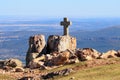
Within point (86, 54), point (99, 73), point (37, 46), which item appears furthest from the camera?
point (37, 46)

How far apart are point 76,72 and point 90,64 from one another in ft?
14.2

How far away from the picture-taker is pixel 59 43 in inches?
2383

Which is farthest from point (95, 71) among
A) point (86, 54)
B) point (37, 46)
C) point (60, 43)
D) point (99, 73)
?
point (37, 46)

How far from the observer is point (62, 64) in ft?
176

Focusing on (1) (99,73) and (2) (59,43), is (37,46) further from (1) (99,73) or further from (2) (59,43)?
(1) (99,73)

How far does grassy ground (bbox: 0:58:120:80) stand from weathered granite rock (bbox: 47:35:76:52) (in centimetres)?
1075

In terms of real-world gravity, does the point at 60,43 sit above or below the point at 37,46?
above

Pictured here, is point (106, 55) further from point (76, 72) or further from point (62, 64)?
point (76, 72)

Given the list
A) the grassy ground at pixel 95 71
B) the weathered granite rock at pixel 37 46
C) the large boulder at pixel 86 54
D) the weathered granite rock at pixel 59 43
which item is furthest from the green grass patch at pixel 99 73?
the weathered granite rock at pixel 37 46

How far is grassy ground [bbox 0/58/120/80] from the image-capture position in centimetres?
4141

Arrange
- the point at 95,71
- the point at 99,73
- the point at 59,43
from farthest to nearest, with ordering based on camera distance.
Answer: the point at 59,43
the point at 95,71
the point at 99,73

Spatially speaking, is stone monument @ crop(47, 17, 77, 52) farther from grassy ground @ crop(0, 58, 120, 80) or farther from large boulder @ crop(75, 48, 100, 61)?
grassy ground @ crop(0, 58, 120, 80)

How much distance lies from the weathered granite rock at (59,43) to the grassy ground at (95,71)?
1075cm

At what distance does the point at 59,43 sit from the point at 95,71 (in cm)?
1702
